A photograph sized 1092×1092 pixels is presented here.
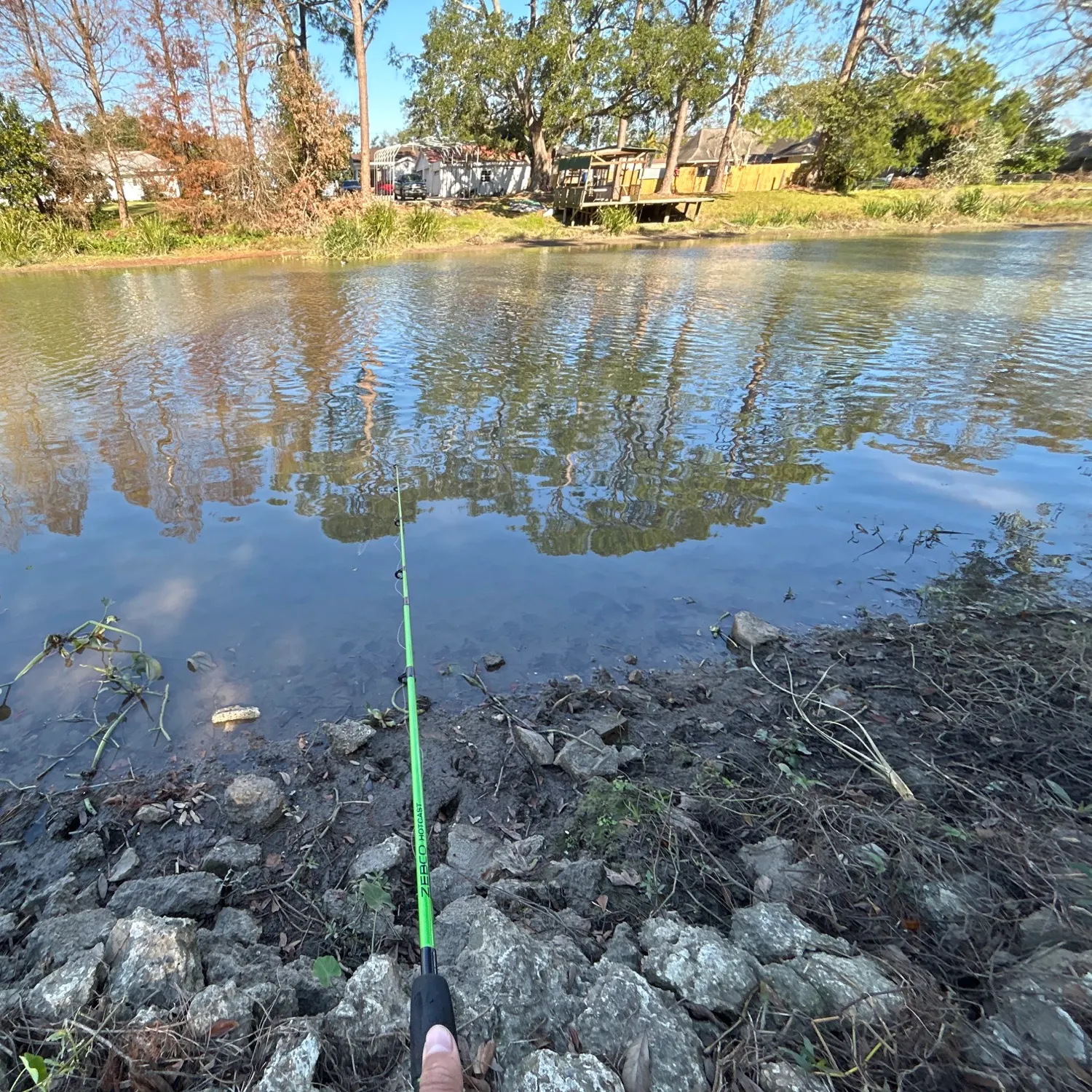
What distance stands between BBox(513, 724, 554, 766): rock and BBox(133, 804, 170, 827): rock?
1.73 meters

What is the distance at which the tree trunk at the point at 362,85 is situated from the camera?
28.5 m

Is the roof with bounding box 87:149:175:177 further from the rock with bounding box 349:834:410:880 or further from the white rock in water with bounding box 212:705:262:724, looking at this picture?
the rock with bounding box 349:834:410:880

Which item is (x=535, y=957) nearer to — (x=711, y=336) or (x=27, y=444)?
(x=27, y=444)

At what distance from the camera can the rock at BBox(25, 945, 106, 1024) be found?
71.7 inches

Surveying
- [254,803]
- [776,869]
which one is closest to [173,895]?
[254,803]

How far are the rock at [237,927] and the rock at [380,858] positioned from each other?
402 millimetres

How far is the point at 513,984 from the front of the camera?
1.95 m

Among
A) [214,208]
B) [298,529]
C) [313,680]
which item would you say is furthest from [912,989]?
[214,208]

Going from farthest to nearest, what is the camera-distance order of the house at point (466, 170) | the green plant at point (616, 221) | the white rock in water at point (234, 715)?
the house at point (466, 170) < the green plant at point (616, 221) < the white rock in water at point (234, 715)

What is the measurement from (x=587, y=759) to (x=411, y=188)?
49807 mm

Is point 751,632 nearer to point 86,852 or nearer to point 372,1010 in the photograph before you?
point 372,1010

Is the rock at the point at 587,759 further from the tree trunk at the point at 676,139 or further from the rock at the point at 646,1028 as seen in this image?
the tree trunk at the point at 676,139

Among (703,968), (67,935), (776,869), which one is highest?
(703,968)

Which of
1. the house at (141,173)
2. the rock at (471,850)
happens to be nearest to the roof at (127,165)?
the house at (141,173)
